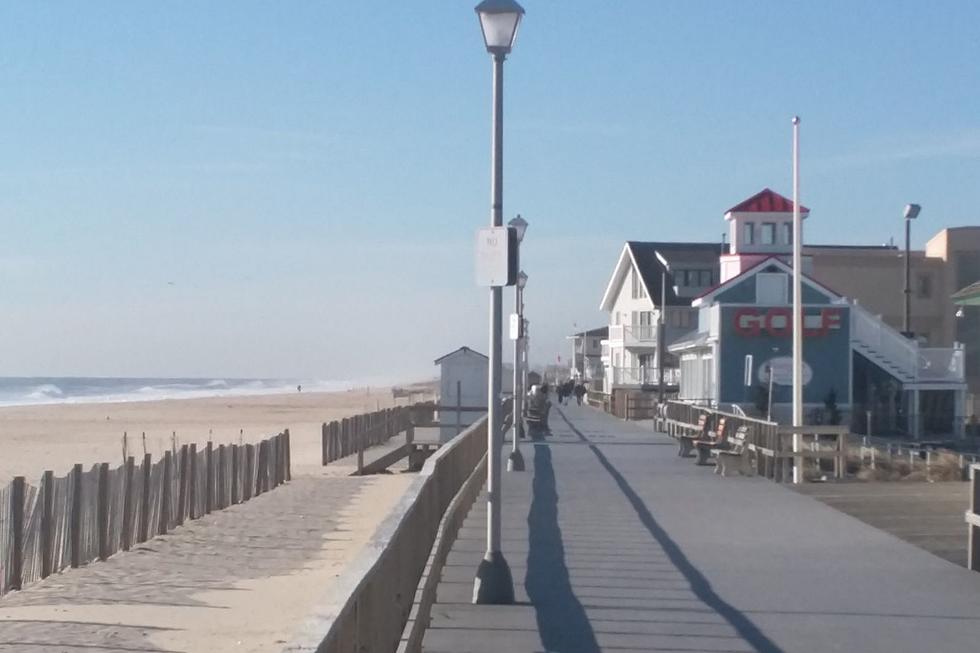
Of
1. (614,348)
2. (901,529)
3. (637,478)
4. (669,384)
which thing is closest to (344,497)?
(637,478)

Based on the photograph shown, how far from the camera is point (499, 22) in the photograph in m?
11.8

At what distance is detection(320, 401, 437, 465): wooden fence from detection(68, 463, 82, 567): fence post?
61.4ft

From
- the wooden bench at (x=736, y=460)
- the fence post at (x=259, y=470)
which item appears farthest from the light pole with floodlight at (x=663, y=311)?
the wooden bench at (x=736, y=460)

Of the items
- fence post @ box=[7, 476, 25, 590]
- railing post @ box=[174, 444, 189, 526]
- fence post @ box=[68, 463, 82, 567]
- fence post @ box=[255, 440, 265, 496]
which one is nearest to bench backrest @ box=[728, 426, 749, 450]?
fence post @ box=[255, 440, 265, 496]

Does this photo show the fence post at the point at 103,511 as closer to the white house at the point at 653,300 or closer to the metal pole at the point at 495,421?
the metal pole at the point at 495,421

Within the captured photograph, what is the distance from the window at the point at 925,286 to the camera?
65875 mm

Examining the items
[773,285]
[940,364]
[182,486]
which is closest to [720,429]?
[182,486]

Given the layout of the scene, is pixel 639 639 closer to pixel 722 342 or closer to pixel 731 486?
pixel 731 486

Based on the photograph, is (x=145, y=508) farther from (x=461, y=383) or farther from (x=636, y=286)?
(x=636, y=286)

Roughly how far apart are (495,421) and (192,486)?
1256 cm

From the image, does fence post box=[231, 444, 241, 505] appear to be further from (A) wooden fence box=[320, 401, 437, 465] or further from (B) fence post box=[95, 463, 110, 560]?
(A) wooden fence box=[320, 401, 437, 465]

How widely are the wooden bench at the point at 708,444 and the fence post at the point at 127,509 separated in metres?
12.5

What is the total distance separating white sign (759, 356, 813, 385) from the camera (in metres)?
44.1

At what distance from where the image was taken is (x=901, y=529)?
16625mm
